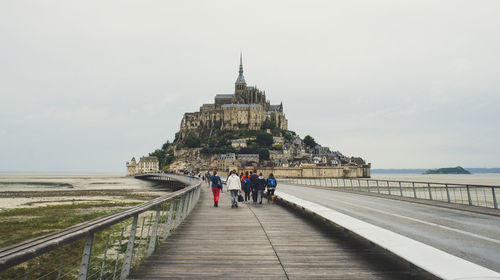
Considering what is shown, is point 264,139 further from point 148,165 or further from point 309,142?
point 148,165

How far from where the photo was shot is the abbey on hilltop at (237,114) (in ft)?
403

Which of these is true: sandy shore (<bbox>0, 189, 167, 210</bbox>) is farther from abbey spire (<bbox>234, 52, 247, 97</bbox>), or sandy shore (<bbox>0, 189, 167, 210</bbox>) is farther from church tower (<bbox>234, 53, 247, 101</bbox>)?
abbey spire (<bbox>234, 52, 247, 97</bbox>)

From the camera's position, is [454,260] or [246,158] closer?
[454,260]

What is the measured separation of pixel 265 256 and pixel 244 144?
A: 108 m

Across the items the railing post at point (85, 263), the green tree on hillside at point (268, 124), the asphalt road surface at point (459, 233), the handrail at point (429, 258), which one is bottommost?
the asphalt road surface at point (459, 233)

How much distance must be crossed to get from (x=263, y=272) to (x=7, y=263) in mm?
3128

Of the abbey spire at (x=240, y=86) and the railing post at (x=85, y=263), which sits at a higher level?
the abbey spire at (x=240, y=86)

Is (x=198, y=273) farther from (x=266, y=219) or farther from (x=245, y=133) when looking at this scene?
(x=245, y=133)

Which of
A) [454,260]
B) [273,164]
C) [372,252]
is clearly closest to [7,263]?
[454,260]

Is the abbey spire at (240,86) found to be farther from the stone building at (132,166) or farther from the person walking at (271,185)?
the person walking at (271,185)

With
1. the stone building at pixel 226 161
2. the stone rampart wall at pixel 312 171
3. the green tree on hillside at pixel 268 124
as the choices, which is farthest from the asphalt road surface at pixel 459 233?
the green tree on hillside at pixel 268 124

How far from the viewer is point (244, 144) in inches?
4444

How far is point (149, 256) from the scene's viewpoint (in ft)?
17.2

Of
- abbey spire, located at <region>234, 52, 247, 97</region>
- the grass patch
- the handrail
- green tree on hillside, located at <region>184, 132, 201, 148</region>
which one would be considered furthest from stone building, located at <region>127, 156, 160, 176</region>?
the handrail
